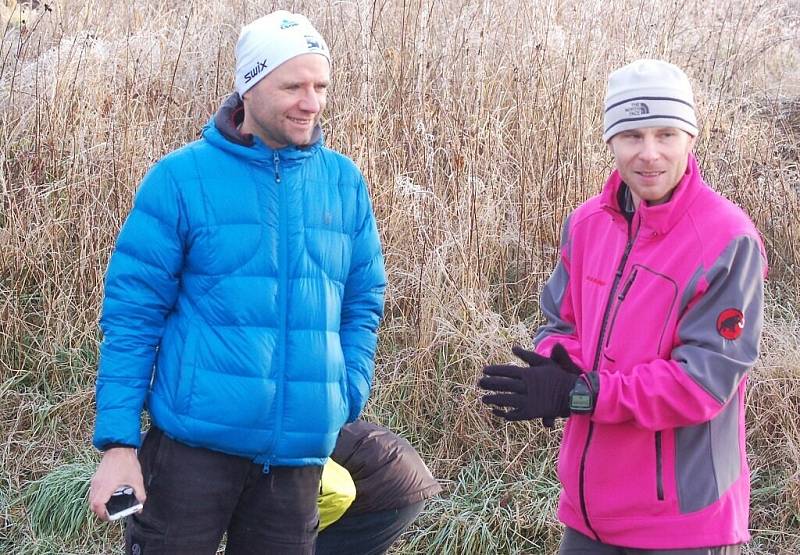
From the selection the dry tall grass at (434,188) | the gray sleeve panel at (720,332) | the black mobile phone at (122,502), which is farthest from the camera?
the dry tall grass at (434,188)

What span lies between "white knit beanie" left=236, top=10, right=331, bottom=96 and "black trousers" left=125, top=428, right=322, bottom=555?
3.09 feet

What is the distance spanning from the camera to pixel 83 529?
13.6 feet

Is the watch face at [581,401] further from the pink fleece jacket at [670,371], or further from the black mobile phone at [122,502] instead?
the black mobile phone at [122,502]

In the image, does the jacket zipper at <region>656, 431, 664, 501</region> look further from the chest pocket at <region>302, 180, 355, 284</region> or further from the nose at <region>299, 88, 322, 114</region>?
the nose at <region>299, 88, 322, 114</region>

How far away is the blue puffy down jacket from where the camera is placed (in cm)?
246

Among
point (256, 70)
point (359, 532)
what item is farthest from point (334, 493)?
point (256, 70)

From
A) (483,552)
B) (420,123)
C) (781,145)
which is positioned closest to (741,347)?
(483,552)

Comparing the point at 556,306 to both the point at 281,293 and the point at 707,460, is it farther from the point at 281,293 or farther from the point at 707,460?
Answer: the point at 281,293

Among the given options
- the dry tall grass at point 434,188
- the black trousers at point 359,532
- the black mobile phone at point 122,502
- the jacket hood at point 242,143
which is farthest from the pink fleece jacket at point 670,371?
the dry tall grass at point 434,188

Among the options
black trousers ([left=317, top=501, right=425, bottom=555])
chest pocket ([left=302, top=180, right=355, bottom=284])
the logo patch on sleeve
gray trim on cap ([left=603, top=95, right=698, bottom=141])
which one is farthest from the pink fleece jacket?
black trousers ([left=317, top=501, right=425, bottom=555])

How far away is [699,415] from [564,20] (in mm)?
4862

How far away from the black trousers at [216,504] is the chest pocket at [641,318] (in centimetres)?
86

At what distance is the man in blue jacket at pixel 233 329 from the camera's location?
2459 millimetres

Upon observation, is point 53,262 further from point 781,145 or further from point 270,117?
point 781,145
